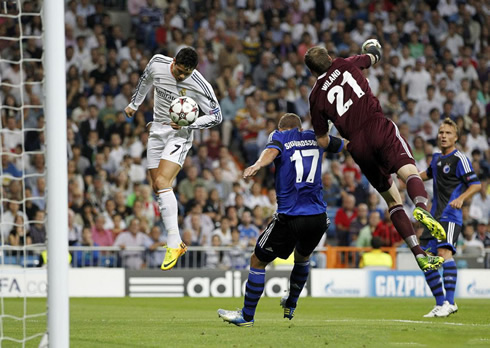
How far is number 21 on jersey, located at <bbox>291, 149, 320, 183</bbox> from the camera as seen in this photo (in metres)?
8.80

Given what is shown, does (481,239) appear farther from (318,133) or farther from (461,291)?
(318,133)

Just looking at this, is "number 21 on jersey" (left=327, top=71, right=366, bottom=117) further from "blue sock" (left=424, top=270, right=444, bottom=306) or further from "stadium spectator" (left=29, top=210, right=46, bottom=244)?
"stadium spectator" (left=29, top=210, right=46, bottom=244)

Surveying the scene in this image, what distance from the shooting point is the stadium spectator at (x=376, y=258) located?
57.2 feet

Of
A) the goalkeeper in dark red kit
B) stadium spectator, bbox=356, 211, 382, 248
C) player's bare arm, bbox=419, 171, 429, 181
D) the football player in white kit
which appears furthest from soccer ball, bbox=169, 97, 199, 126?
stadium spectator, bbox=356, 211, 382, 248

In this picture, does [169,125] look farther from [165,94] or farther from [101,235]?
[101,235]

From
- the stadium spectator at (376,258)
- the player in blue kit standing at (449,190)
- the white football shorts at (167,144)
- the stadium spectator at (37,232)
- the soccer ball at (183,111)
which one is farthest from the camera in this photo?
the stadium spectator at (376,258)

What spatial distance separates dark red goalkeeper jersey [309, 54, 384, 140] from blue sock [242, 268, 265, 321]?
153 cm

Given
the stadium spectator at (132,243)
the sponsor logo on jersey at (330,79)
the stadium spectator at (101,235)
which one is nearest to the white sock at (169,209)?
the sponsor logo on jersey at (330,79)

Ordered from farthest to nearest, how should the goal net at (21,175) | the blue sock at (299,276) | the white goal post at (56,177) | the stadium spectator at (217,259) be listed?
the stadium spectator at (217,259), the goal net at (21,175), the blue sock at (299,276), the white goal post at (56,177)

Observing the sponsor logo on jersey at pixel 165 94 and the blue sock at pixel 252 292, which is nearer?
the blue sock at pixel 252 292

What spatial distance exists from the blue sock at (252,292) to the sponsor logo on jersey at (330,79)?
1.94 m

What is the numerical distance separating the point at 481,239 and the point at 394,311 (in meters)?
7.30

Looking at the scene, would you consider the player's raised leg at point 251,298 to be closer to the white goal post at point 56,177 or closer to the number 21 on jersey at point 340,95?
the number 21 on jersey at point 340,95

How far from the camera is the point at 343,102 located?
345 inches
